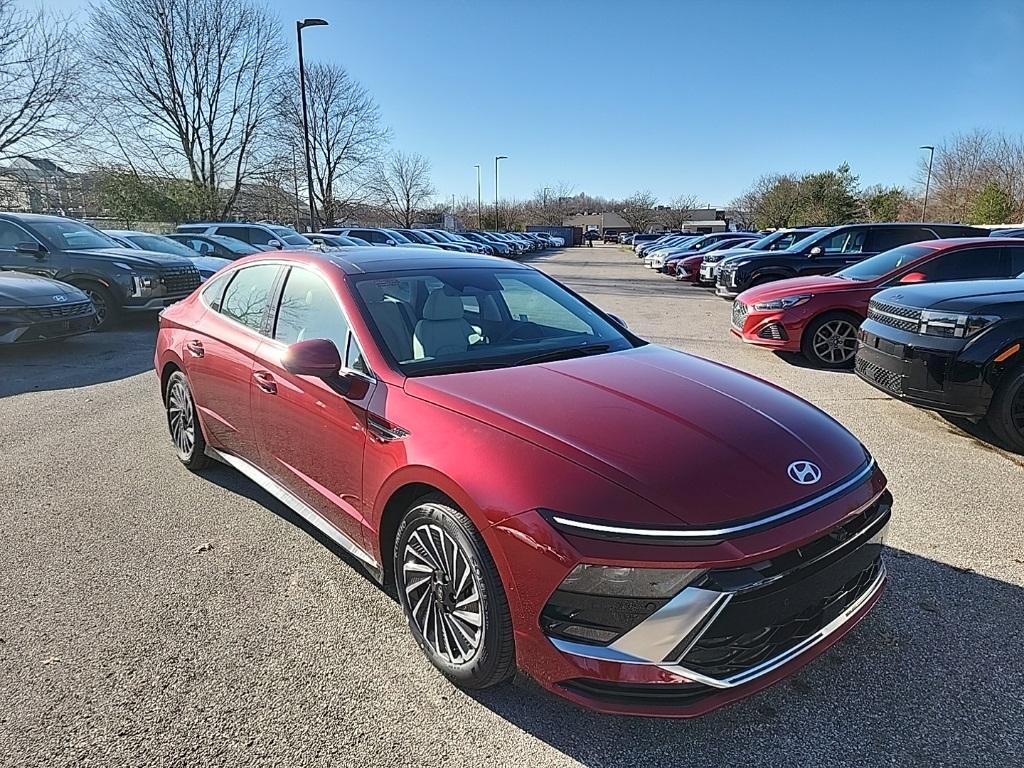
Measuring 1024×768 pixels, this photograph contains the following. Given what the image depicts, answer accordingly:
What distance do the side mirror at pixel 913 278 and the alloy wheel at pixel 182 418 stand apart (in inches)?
304

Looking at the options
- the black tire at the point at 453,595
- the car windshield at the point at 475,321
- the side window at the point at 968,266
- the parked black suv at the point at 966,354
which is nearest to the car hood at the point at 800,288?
the side window at the point at 968,266

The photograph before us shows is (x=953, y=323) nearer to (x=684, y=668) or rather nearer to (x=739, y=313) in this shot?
(x=739, y=313)

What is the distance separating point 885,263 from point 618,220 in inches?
4194

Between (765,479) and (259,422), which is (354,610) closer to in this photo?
(259,422)

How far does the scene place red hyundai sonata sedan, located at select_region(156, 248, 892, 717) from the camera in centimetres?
190

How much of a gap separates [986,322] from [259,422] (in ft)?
16.7

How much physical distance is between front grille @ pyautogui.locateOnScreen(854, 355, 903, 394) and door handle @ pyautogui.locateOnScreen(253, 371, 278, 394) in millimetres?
4718

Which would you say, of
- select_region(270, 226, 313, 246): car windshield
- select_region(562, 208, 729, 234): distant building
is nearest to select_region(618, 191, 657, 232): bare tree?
select_region(562, 208, 729, 234): distant building

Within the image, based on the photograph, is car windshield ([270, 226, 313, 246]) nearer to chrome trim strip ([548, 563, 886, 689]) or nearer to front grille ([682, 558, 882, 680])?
chrome trim strip ([548, 563, 886, 689])

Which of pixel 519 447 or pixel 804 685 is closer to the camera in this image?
pixel 519 447

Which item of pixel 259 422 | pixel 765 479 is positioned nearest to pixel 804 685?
pixel 765 479

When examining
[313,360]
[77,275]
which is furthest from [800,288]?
[77,275]

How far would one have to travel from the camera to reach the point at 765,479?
2.10 metres

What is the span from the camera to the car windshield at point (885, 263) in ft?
25.6
